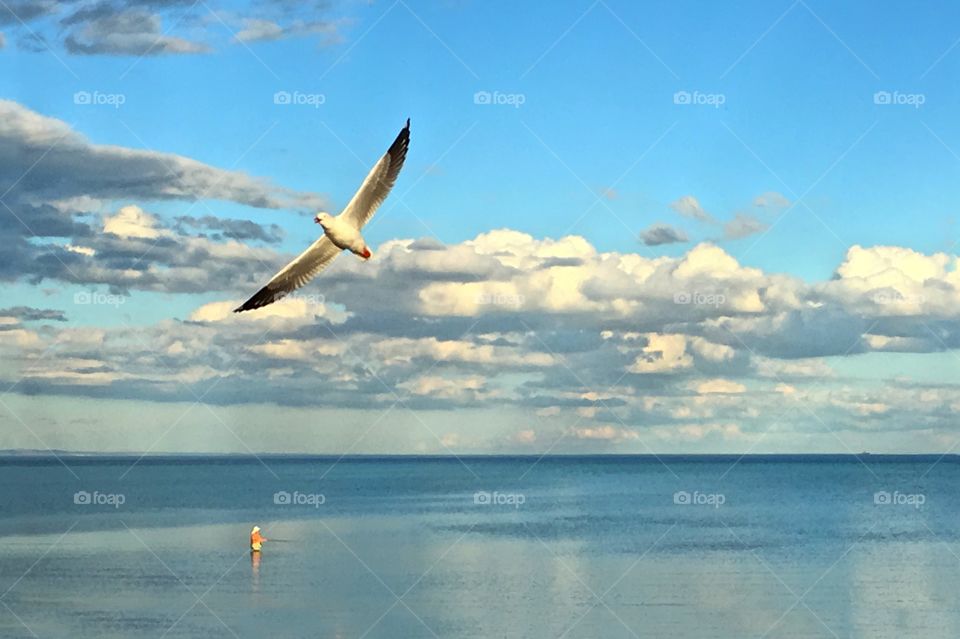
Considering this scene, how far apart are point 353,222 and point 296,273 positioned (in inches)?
74.5

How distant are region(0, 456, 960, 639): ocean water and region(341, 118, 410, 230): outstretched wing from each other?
1444 centimetres

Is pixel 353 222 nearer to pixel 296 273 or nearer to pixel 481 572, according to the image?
pixel 296 273

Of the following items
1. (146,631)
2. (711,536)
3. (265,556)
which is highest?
(711,536)

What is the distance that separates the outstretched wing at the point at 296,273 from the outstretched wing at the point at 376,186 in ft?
3.74

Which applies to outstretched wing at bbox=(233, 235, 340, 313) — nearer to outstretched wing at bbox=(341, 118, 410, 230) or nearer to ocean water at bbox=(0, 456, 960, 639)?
outstretched wing at bbox=(341, 118, 410, 230)

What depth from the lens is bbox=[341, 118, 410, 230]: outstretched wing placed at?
69.4ft

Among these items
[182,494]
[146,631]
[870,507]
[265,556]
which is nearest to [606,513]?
[870,507]

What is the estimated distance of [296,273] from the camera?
22.5 m

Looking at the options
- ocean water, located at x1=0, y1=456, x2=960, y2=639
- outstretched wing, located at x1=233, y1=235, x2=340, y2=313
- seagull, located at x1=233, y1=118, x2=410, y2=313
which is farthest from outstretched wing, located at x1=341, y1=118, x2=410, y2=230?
ocean water, located at x1=0, y1=456, x2=960, y2=639

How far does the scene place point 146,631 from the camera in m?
32.8

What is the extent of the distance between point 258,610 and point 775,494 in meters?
88.8

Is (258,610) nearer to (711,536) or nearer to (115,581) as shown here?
(115,581)

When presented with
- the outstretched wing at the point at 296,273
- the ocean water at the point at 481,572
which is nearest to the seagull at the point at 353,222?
the outstretched wing at the point at 296,273

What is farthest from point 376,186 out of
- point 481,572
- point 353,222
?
point 481,572
